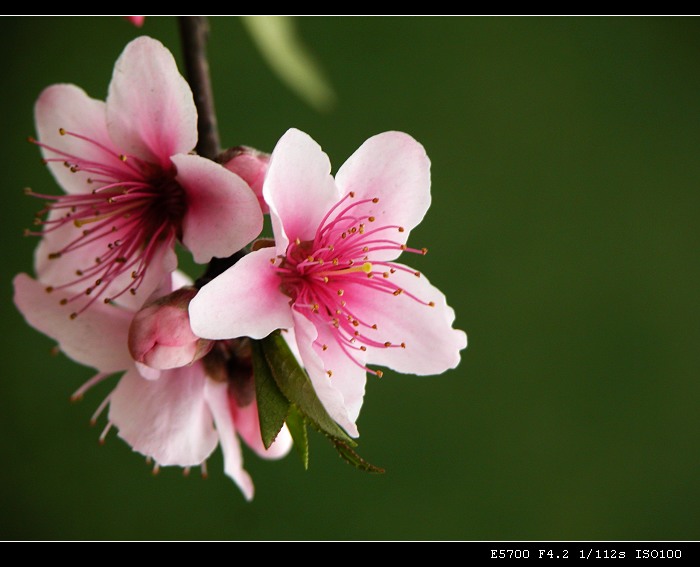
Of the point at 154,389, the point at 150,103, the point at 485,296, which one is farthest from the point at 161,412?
the point at 485,296

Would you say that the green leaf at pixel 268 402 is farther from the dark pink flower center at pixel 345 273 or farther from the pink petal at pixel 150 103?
the pink petal at pixel 150 103

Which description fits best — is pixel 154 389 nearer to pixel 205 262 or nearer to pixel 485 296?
pixel 205 262

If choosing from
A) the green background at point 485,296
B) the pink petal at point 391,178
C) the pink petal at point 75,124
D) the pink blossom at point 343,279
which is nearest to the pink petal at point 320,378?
the pink blossom at point 343,279

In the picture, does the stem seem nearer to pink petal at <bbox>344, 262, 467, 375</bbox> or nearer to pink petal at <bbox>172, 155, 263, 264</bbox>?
pink petal at <bbox>172, 155, 263, 264</bbox>

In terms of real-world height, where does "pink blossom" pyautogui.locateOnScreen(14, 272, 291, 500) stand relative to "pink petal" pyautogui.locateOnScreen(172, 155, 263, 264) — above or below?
below

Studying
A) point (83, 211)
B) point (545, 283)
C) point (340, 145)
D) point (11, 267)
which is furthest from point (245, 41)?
point (83, 211)

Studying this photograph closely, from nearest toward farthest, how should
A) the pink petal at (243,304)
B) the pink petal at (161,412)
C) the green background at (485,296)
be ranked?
the pink petal at (243,304) → the pink petal at (161,412) → the green background at (485,296)

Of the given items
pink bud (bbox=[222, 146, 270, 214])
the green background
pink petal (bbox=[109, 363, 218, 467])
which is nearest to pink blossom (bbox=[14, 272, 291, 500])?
pink petal (bbox=[109, 363, 218, 467])

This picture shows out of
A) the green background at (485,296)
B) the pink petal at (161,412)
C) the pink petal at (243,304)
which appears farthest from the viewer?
the green background at (485,296)
